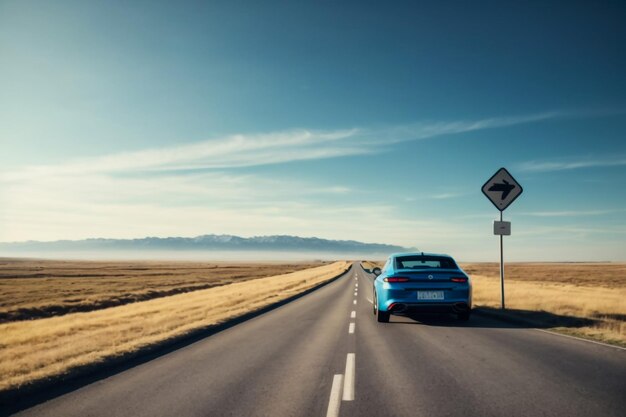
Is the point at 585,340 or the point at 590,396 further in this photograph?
the point at 585,340

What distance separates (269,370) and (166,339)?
3.98 m

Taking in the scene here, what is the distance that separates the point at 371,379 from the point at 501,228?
31.0 feet

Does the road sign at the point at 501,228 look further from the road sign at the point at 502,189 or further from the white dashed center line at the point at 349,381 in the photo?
the white dashed center line at the point at 349,381

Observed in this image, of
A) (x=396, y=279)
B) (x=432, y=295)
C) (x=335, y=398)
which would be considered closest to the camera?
(x=335, y=398)

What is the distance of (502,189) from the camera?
14031 mm

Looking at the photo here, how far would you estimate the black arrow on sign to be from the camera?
13977 mm

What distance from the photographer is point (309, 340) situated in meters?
9.29

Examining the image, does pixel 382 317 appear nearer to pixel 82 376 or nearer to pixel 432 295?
pixel 432 295

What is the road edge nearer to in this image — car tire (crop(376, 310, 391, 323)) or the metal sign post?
car tire (crop(376, 310, 391, 323))

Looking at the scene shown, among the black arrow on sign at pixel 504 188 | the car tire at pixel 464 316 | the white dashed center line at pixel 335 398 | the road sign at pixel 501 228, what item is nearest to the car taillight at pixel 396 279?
the car tire at pixel 464 316

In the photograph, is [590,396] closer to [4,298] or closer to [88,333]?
[88,333]

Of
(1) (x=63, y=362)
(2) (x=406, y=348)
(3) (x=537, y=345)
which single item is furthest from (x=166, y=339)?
(3) (x=537, y=345)

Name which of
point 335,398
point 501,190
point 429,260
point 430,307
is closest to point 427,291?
point 430,307

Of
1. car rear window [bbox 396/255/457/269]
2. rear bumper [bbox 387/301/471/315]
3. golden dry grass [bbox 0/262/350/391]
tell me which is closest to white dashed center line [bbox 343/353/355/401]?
rear bumper [bbox 387/301/471/315]
